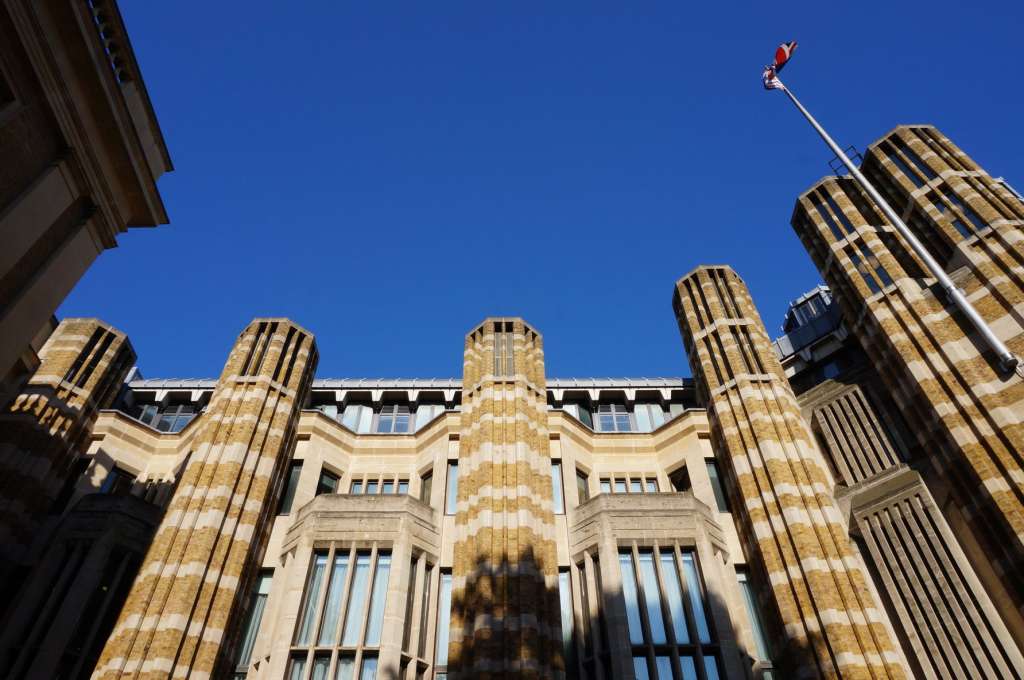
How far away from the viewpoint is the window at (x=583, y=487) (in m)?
26.3

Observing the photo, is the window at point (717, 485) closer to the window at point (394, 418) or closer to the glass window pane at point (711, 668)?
the glass window pane at point (711, 668)

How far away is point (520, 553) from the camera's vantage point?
20500 millimetres

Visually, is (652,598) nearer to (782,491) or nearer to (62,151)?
(782,491)

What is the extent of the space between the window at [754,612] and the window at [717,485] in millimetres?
2753

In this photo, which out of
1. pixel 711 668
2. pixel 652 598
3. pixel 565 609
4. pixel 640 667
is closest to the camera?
pixel 640 667

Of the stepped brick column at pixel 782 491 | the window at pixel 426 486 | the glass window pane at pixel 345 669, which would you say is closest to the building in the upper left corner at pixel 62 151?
the glass window pane at pixel 345 669

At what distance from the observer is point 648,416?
32.0 m

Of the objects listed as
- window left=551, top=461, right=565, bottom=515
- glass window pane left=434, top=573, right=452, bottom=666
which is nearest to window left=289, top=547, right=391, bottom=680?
glass window pane left=434, top=573, right=452, bottom=666

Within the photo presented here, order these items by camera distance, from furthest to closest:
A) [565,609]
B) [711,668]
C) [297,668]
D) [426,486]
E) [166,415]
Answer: [166,415] → [426,486] → [565,609] → [711,668] → [297,668]

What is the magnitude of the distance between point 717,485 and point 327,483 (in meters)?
16.0

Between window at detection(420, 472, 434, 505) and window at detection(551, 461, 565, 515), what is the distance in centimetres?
488

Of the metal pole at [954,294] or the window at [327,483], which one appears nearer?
the metal pole at [954,294]

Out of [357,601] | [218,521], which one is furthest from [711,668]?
[218,521]

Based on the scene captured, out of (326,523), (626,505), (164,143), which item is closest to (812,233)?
(626,505)
